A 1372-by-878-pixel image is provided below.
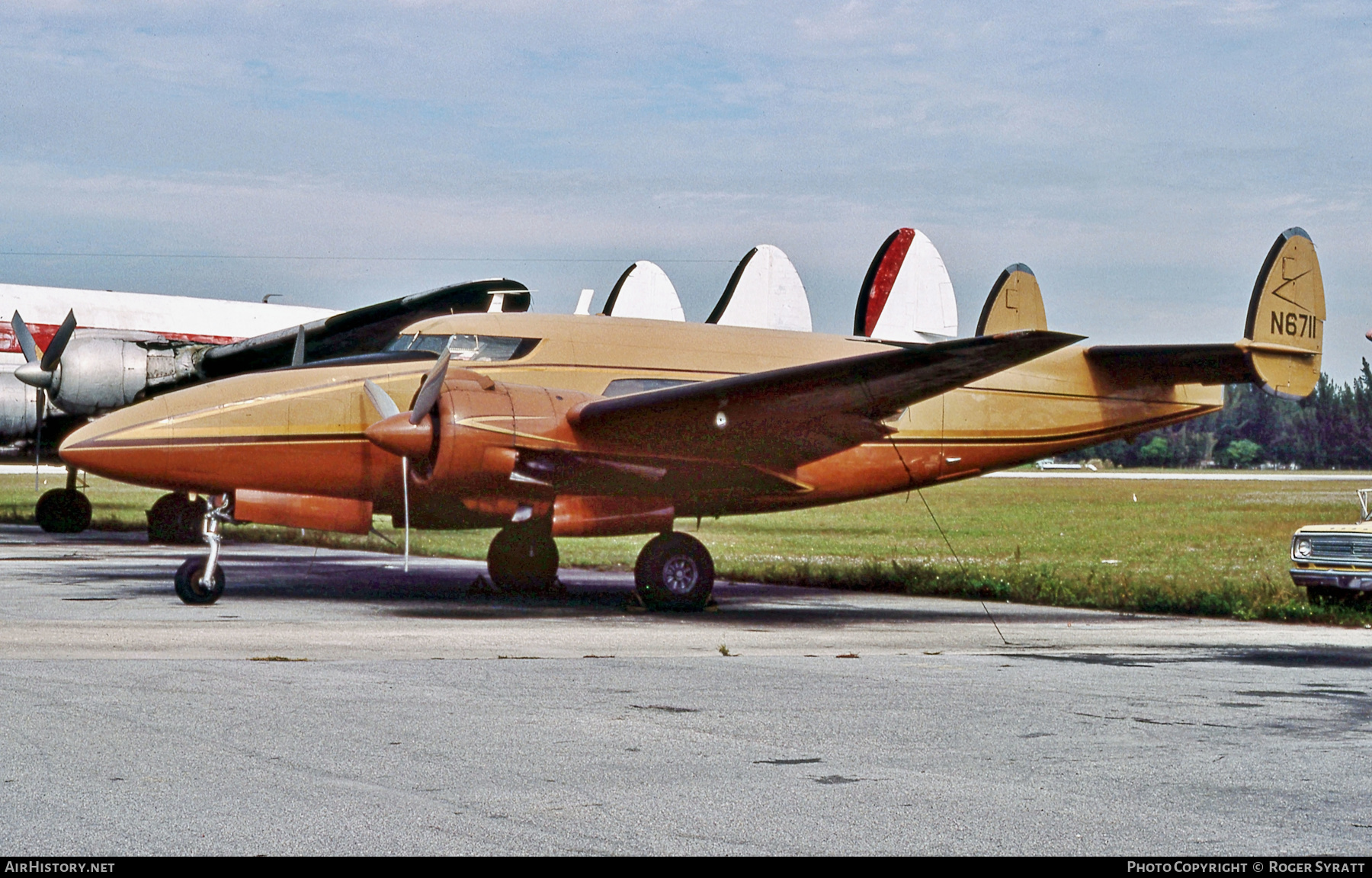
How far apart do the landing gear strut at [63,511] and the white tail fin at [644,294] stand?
1315cm

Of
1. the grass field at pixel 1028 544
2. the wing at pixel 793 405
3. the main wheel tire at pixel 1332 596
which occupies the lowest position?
the grass field at pixel 1028 544

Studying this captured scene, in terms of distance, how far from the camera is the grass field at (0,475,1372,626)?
1836 cm

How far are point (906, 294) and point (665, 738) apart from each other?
1384cm

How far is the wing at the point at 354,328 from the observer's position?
23.1 metres

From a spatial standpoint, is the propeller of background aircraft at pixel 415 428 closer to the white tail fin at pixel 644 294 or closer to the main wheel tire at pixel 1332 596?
the white tail fin at pixel 644 294

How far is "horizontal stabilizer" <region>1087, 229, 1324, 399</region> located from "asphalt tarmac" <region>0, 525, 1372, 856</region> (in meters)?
4.34

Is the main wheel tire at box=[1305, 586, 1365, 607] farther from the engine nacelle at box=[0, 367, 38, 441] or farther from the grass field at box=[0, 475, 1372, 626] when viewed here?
the engine nacelle at box=[0, 367, 38, 441]

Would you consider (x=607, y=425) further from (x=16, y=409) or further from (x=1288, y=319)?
(x=16, y=409)

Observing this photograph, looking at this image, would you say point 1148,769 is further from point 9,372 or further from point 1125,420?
Result: point 9,372

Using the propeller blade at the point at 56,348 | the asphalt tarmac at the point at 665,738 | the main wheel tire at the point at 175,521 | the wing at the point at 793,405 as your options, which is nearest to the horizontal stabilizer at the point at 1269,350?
the wing at the point at 793,405

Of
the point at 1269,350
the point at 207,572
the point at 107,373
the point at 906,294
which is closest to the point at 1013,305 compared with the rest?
the point at 906,294

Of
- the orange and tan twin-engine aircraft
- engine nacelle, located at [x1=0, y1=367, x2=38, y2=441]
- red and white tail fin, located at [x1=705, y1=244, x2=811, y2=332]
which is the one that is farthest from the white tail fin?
engine nacelle, located at [x1=0, y1=367, x2=38, y2=441]

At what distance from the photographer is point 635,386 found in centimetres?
1642

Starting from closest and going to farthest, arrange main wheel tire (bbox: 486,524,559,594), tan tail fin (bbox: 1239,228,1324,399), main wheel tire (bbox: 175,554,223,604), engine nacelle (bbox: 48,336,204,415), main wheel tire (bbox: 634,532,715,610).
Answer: main wheel tire (bbox: 175,554,223,604) → main wheel tire (bbox: 634,532,715,610) → tan tail fin (bbox: 1239,228,1324,399) → main wheel tire (bbox: 486,524,559,594) → engine nacelle (bbox: 48,336,204,415)
